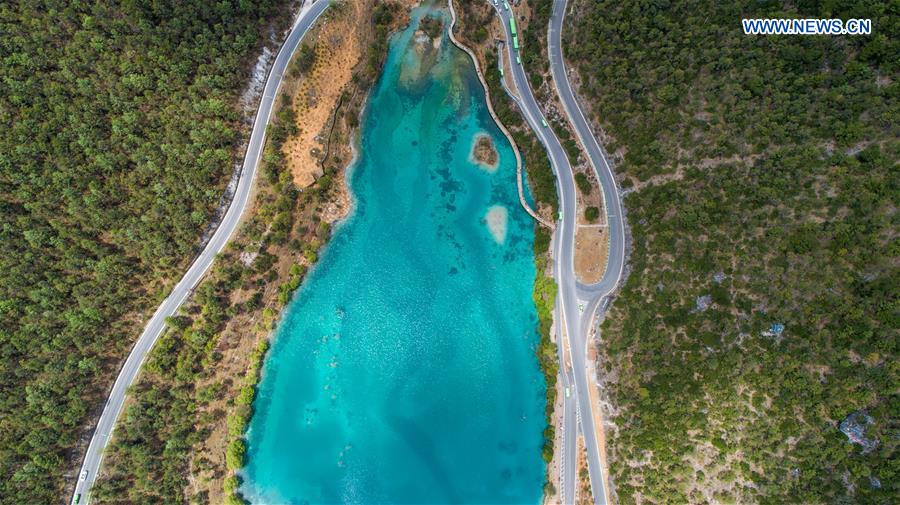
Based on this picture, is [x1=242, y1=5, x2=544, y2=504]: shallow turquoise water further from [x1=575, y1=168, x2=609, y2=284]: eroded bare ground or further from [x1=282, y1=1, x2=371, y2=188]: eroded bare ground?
[x1=282, y1=1, x2=371, y2=188]: eroded bare ground

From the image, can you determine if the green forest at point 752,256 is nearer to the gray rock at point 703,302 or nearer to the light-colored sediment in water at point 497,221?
the gray rock at point 703,302

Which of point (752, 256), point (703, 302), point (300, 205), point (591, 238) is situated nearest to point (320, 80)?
point (300, 205)

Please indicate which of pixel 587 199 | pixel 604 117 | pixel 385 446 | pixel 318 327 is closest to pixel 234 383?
pixel 318 327

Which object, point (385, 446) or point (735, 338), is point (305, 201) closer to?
point (385, 446)

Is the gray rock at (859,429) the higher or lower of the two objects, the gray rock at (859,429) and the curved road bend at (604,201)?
the lower

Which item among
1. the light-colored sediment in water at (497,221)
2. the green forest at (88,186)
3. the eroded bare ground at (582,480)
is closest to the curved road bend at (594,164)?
the light-colored sediment in water at (497,221)

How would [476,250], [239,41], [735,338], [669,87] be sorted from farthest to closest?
1. [476,250]
2. [239,41]
3. [669,87]
4. [735,338]

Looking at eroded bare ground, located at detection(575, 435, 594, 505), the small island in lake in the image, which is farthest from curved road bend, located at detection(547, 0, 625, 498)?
the small island in lake
